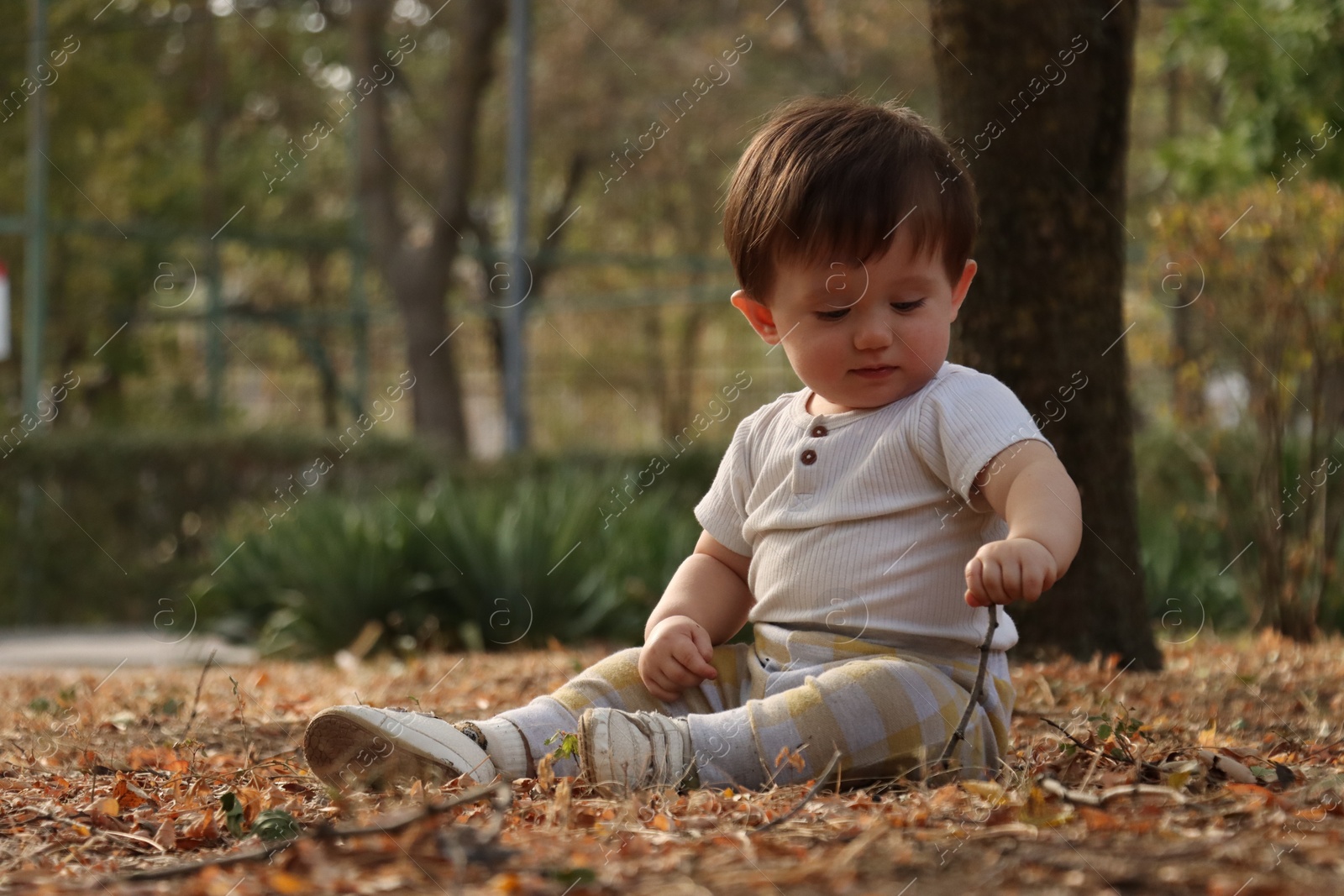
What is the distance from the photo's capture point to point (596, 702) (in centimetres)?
260

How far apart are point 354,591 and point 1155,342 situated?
4261 mm

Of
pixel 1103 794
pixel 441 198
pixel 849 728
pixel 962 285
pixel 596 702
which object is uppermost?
pixel 441 198

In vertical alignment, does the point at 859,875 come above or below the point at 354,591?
below

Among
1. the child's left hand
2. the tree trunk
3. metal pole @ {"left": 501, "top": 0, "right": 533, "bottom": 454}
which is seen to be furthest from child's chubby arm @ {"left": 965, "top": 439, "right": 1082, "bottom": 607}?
metal pole @ {"left": 501, "top": 0, "right": 533, "bottom": 454}

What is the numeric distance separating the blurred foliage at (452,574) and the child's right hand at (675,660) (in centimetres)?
341

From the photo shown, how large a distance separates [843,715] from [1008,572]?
428mm

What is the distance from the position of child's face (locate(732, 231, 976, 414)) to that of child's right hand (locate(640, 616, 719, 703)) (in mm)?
512

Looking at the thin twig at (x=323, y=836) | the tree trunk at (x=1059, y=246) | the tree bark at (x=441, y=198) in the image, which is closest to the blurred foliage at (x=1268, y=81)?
the tree trunk at (x=1059, y=246)

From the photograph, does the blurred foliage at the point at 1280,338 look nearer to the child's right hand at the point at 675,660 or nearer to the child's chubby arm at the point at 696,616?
the child's chubby arm at the point at 696,616

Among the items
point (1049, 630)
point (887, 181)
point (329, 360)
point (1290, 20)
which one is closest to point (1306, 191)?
point (1290, 20)

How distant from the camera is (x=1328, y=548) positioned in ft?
19.8

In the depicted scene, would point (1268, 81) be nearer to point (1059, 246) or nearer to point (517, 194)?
point (1059, 246)

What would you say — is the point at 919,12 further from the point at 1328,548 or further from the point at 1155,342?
the point at 1328,548

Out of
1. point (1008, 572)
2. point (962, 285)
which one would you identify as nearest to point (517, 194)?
point (962, 285)
